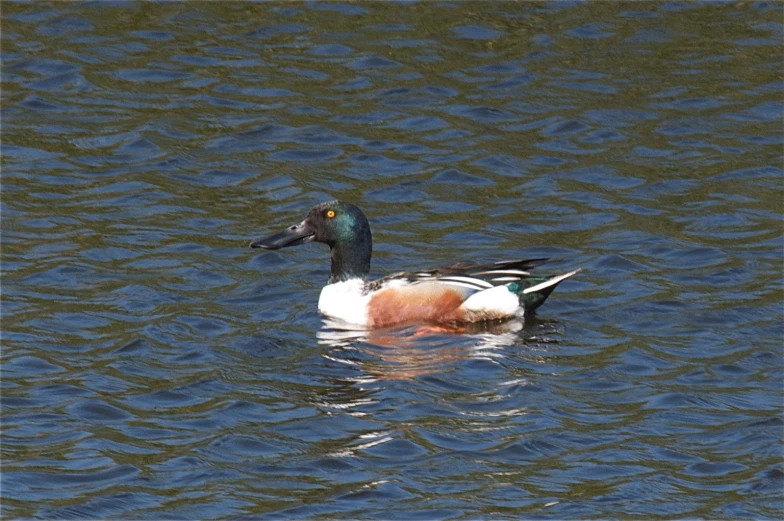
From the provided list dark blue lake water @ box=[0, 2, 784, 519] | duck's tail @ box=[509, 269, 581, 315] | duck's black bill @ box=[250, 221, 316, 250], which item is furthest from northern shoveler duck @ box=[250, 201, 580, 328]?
duck's black bill @ box=[250, 221, 316, 250]

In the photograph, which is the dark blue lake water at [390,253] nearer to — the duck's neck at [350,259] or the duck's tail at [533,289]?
the duck's tail at [533,289]

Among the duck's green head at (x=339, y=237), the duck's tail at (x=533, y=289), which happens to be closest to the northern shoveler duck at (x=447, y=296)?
the duck's tail at (x=533, y=289)

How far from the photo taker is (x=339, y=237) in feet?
37.6

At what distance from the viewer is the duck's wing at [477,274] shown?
35.2 feet

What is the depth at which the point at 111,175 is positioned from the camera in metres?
13.5

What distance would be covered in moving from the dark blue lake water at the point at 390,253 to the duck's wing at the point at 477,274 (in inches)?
14.8

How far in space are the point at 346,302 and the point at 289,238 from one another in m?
0.88

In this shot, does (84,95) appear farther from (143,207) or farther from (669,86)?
(669,86)

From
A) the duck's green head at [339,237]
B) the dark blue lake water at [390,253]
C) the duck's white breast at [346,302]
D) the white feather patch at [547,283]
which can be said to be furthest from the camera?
the duck's green head at [339,237]

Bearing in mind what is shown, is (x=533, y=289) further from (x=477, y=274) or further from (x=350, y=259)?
(x=350, y=259)

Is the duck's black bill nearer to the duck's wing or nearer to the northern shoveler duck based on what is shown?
the northern shoveler duck

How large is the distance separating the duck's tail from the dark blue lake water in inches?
10.6

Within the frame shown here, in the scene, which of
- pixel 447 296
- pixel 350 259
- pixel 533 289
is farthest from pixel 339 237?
pixel 533 289

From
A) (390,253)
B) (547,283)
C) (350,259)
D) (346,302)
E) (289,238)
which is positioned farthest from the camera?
(390,253)
